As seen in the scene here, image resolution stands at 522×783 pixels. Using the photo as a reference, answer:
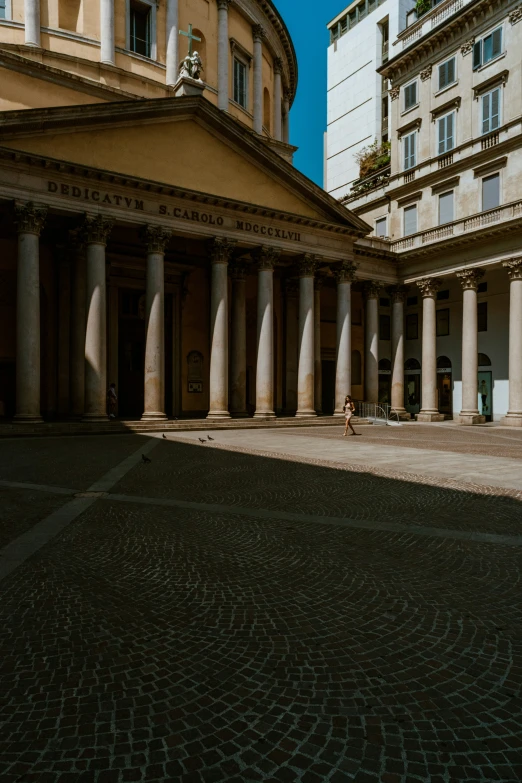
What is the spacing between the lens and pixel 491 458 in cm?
1252

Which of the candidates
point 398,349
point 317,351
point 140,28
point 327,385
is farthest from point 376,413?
point 140,28

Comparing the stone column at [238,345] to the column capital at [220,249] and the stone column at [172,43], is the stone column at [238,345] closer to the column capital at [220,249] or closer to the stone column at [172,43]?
the column capital at [220,249]

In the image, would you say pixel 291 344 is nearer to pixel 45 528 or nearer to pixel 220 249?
pixel 220 249

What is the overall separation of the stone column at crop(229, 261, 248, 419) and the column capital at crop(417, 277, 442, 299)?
1124cm

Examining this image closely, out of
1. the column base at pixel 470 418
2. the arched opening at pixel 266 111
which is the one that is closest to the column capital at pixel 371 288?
the column base at pixel 470 418

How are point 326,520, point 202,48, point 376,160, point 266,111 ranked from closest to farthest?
point 326,520
point 202,48
point 266,111
point 376,160

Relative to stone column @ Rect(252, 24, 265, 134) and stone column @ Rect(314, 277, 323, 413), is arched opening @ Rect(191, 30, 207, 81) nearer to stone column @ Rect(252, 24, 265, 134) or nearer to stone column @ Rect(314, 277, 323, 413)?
stone column @ Rect(252, 24, 265, 134)

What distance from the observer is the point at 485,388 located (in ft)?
97.9

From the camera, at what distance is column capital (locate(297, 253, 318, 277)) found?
2531cm

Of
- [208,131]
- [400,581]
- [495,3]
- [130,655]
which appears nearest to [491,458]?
[400,581]

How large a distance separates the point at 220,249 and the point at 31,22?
15.1 metres

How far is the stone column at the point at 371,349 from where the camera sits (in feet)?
96.0

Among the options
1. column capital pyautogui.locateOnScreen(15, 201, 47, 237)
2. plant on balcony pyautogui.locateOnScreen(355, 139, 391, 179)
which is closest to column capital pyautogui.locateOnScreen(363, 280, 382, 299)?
plant on balcony pyautogui.locateOnScreen(355, 139, 391, 179)

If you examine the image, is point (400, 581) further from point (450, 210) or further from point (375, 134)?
point (375, 134)
